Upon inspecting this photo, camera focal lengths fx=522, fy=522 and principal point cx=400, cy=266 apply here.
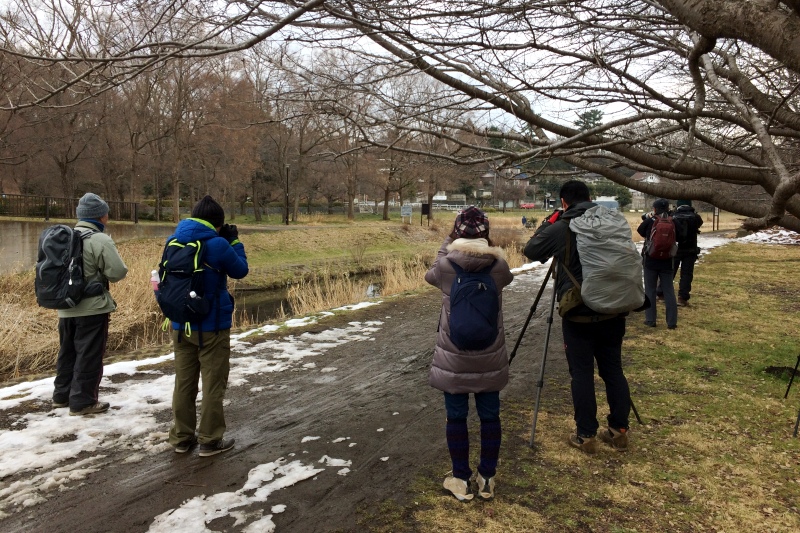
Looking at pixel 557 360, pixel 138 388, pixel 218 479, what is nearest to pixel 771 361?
pixel 557 360

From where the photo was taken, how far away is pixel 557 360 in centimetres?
652

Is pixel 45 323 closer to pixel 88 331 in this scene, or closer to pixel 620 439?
pixel 88 331

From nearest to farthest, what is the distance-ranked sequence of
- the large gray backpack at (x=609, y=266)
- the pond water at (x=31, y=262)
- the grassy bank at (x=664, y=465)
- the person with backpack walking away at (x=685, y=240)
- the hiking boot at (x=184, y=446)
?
1. the grassy bank at (x=664, y=465)
2. the large gray backpack at (x=609, y=266)
3. the hiking boot at (x=184, y=446)
4. the person with backpack walking away at (x=685, y=240)
5. the pond water at (x=31, y=262)

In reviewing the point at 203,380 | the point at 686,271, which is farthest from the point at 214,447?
the point at 686,271

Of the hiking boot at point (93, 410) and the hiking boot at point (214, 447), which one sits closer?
the hiking boot at point (214, 447)

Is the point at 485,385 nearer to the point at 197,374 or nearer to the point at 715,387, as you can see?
the point at 197,374

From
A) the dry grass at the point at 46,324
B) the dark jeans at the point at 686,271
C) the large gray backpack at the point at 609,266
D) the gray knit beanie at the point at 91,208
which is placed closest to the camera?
the large gray backpack at the point at 609,266

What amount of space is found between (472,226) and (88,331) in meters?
3.65

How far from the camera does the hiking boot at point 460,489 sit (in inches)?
131

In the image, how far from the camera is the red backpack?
301 inches

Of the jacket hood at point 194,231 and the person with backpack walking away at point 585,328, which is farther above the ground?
the jacket hood at point 194,231

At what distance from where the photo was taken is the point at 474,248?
332cm

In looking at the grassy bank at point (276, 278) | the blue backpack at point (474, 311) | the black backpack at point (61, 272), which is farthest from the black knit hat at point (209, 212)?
the grassy bank at point (276, 278)

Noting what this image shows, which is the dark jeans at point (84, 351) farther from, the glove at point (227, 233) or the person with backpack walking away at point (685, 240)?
the person with backpack walking away at point (685, 240)
